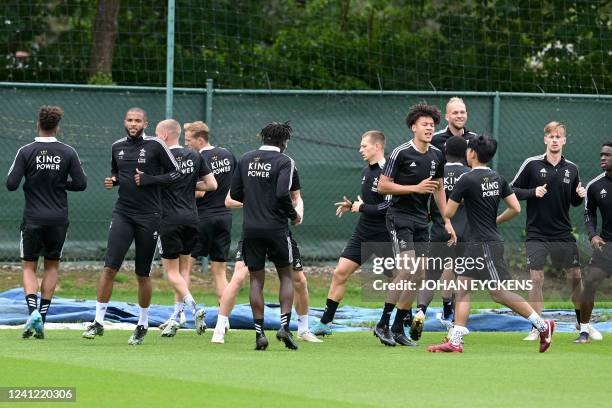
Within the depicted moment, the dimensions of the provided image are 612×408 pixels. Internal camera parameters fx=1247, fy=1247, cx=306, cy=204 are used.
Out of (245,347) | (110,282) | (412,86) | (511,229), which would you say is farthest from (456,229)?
(412,86)

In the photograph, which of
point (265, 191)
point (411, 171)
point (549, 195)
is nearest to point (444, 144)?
point (549, 195)

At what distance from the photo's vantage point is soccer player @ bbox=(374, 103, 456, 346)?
11891 millimetres

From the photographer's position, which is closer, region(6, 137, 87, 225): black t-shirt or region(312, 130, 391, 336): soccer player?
region(6, 137, 87, 225): black t-shirt

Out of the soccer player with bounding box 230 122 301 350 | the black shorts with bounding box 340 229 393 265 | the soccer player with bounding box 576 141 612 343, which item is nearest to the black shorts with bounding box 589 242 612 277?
the soccer player with bounding box 576 141 612 343

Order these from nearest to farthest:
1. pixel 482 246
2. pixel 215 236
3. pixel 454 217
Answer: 1. pixel 482 246
2. pixel 454 217
3. pixel 215 236

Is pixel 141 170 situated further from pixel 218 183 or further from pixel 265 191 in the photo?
pixel 218 183

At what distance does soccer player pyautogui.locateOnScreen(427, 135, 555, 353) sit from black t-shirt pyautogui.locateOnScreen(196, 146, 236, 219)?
3198 mm

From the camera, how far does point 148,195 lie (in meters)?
12.0

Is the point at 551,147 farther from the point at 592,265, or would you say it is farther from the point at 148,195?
the point at 148,195

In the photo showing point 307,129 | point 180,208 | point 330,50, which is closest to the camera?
point 180,208

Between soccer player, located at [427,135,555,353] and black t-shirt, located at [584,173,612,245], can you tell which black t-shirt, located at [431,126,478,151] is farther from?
soccer player, located at [427,135,555,353]

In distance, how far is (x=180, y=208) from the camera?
42.6ft

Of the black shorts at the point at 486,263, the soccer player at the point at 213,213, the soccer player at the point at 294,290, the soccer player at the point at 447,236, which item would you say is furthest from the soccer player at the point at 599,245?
the soccer player at the point at 213,213

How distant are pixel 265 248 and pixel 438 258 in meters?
2.42
